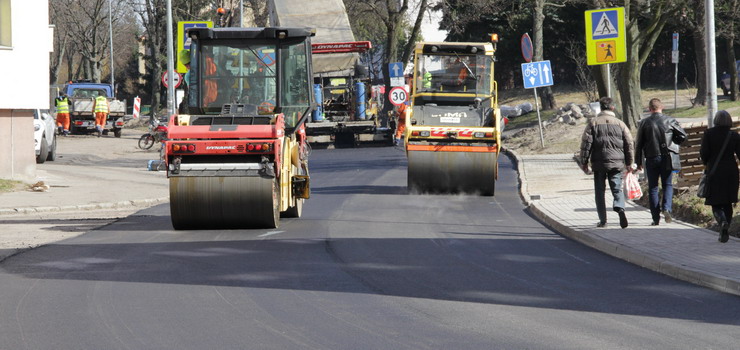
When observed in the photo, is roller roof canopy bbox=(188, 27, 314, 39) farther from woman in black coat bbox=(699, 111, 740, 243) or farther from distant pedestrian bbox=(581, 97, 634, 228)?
woman in black coat bbox=(699, 111, 740, 243)

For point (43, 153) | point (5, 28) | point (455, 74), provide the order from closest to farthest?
point (455, 74) → point (5, 28) → point (43, 153)

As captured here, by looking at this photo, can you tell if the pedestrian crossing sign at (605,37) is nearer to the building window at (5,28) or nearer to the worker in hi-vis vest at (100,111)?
the building window at (5,28)

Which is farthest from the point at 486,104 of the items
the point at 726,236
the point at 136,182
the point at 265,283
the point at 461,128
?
the point at 265,283

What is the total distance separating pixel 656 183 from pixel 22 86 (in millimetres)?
14314

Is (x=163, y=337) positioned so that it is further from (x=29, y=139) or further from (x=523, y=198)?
(x=29, y=139)

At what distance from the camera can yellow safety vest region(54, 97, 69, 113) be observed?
44250mm

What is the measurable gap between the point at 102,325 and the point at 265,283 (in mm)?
2179

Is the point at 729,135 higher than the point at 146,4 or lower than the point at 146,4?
lower

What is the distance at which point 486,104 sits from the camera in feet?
69.7

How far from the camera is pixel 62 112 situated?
45.2m

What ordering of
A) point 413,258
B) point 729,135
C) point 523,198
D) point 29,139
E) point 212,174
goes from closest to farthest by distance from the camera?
point 413,258 < point 729,135 < point 212,174 < point 523,198 < point 29,139

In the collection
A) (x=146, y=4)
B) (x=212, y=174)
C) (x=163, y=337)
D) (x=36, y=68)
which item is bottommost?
(x=163, y=337)

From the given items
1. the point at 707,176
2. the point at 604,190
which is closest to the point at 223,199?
the point at 604,190

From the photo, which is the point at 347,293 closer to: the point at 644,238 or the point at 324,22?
the point at 644,238
